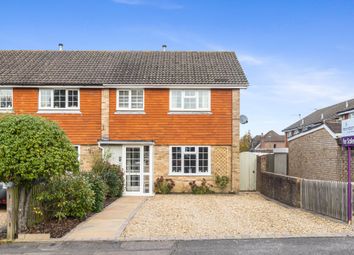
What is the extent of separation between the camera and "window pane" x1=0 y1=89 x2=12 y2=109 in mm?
20859

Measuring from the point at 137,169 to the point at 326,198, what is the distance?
32.4 feet

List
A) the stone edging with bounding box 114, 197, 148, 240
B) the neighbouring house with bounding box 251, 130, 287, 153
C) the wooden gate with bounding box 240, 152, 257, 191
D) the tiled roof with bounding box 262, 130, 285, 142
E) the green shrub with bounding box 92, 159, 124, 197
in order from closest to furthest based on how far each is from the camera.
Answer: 1. the stone edging with bounding box 114, 197, 148, 240
2. the green shrub with bounding box 92, 159, 124, 197
3. the wooden gate with bounding box 240, 152, 257, 191
4. the neighbouring house with bounding box 251, 130, 287, 153
5. the tiled roof with bounding box 262, 130, 285, 142

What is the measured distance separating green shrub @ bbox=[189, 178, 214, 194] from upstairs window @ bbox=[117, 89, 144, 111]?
180 inches

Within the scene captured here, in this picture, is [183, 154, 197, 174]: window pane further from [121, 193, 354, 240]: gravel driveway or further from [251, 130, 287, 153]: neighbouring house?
[251, 130, 287, 153]: neighbouring house

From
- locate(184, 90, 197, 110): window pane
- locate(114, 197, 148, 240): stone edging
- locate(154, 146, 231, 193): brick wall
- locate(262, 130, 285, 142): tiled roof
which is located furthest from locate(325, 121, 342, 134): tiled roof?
locate(262, 130, 285, 142): tiled roof

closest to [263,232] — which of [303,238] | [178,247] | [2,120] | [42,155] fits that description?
[303,238]

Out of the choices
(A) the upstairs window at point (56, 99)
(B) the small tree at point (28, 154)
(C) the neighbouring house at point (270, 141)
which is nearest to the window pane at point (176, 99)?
(A) the upstairs window at point (56, 99)

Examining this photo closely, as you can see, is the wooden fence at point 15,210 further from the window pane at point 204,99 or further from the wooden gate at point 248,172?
the wooden gate at point 248,172

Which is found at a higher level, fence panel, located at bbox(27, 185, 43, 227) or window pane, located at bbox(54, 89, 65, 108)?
window pane, located at bbox(54, 89, 65, 108)

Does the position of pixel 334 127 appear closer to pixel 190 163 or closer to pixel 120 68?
pixel 190 163

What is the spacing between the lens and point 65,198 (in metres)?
11.2

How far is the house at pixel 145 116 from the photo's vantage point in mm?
20188

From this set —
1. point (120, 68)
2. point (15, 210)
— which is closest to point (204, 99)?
point (120, 68)

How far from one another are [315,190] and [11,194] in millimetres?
9191
